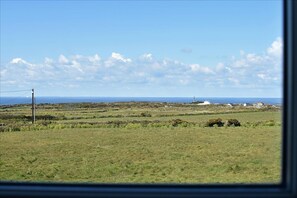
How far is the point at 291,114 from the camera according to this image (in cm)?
96

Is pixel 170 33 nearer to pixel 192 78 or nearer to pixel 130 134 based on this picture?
pixel 192 78

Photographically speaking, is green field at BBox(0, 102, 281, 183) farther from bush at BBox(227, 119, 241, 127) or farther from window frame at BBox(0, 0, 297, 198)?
window frame at BBox(0, 0, 297, 198)

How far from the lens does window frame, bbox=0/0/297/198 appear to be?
95 centimetres

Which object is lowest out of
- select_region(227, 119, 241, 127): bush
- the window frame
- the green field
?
the green field

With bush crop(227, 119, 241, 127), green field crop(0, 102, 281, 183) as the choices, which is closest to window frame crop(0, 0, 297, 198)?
green field crop(0, 102, 281, 183)

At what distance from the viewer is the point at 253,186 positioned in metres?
1.01

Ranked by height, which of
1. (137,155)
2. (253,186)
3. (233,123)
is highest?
(253,186)

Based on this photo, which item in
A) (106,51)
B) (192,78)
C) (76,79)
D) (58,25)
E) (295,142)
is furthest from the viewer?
(76,79)

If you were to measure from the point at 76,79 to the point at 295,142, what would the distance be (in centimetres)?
2117

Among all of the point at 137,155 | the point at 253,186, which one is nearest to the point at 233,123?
the point at 137,155

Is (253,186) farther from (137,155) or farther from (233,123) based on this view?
(233,123)

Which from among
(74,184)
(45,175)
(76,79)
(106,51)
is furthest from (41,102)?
(74,184)

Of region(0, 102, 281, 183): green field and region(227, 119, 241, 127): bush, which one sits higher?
region(227, 119, 241, 127): bush

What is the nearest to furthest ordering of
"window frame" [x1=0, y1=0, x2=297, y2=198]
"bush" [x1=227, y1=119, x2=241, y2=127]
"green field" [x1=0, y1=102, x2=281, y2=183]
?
"window frame" [x1=0, y1=0, x2=297, y2=198], "green field" [x1=0, y1=102, x2=281, y2=183], "bush" [x1=227, y1=119, x2=241, y2=127]
